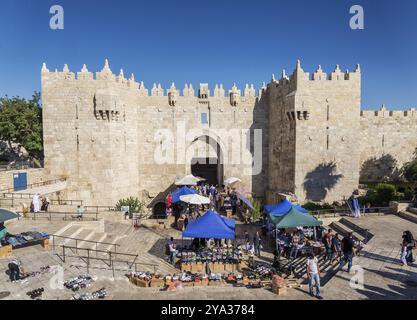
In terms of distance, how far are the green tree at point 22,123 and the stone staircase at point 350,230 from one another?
2492 centimetres

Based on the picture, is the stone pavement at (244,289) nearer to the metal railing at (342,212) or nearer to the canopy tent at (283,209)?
the canopy tent at (283,209)

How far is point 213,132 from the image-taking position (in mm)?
26781

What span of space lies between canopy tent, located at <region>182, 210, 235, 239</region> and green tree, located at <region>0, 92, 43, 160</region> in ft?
66.0

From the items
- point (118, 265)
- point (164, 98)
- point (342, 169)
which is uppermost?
point (164, 98)

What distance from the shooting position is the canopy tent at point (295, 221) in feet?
40.8

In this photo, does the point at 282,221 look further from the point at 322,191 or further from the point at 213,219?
the point at 322,191

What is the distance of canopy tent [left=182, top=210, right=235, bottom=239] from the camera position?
11.8 metres

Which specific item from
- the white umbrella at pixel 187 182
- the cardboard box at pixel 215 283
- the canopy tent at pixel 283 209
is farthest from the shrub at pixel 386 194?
the cardboard box at pixel 215 283

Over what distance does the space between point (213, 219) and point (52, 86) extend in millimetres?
17366

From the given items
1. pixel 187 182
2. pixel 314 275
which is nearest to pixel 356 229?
pixel 314 275

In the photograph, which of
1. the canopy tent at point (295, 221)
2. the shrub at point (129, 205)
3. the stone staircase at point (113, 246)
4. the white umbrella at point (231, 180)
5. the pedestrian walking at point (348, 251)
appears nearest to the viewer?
the pedestrian walking at point (348, 251)

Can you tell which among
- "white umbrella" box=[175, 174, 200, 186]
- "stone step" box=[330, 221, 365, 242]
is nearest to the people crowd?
"white umbrella" box=[175, 174, 200, 186]

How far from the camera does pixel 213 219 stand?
41.1 ft

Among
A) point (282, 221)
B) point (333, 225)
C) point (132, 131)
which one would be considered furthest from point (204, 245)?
point (132, 131)
